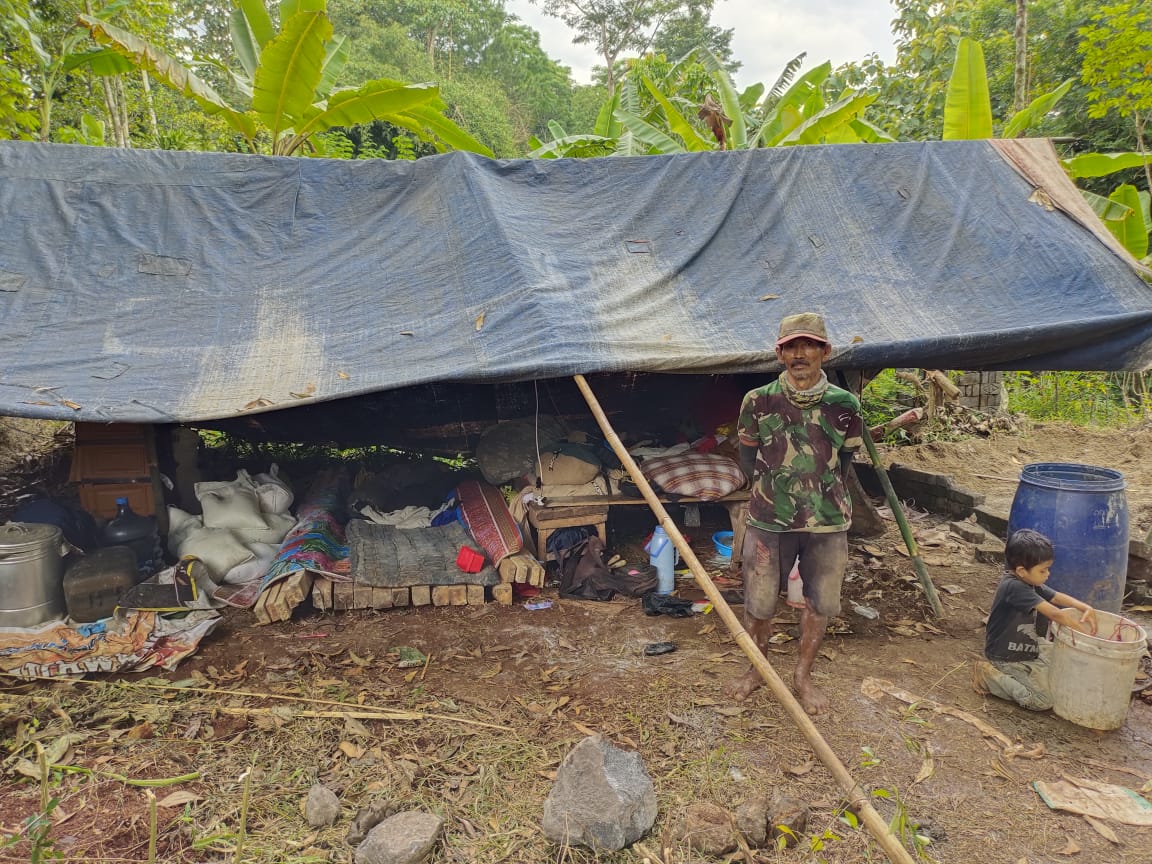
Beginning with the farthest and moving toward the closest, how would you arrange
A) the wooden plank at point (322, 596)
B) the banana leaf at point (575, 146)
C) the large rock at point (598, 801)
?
1. the banana leaf at point (575, 146)
2. the wooden plank at point (322, 596)
3. the large rock at point (598, 801)

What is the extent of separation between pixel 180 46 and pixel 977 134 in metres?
14.2

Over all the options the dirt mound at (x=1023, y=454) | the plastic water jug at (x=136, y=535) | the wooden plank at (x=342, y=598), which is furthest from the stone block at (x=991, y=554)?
the plastic water jug at (x=136, y=535)

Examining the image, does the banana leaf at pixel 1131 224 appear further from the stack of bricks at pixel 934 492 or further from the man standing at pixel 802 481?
the man standing at pixel 802 481

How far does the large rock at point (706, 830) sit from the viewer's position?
2.55 m

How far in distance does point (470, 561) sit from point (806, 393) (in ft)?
8.89

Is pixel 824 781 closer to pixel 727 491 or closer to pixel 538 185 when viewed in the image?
pixel 727 491

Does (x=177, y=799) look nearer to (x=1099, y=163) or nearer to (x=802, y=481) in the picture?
(x=802, y=481)

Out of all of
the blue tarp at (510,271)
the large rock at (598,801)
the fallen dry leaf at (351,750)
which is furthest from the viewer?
the blue tarp at (510,271)

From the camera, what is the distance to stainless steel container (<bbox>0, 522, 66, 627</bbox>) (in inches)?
159

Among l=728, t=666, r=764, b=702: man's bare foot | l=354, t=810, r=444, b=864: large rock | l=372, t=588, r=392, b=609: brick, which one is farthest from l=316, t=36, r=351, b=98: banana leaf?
l=354, t=810, r=444, b=864: large rock

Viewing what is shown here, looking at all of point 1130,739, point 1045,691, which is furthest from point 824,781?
point 1130,739

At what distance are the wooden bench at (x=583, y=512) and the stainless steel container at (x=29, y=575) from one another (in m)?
3.11

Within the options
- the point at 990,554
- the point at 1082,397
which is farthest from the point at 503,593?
the point at 1082,397

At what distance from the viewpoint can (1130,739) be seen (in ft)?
10.7
